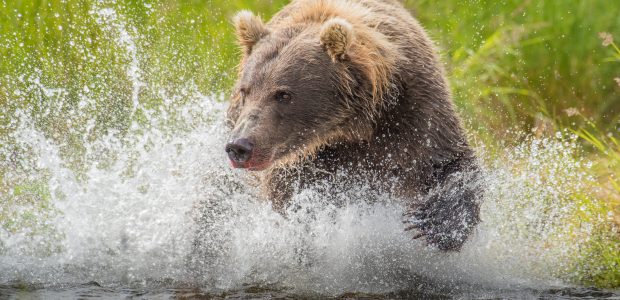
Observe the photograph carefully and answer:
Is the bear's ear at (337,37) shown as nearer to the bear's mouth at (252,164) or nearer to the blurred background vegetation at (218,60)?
the bear's mouth at (252,164)

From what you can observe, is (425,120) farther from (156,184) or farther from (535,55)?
(535,55)

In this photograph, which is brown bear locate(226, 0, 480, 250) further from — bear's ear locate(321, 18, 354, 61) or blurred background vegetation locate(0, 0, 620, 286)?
blurred background vegetation locate(0, 0, 620, 286)

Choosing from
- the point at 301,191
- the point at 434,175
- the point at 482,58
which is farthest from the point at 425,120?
the point at 482,58

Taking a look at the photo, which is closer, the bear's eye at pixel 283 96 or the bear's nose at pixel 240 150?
the bear's nose at pixel 240 150

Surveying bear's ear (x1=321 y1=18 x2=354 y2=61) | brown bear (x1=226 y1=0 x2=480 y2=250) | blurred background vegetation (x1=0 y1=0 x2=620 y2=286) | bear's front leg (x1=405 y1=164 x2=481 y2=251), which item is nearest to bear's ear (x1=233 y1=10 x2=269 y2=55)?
brown bear (x1=226 y1=0 x2=480 y2=250)

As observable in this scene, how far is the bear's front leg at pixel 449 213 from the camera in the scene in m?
4.78

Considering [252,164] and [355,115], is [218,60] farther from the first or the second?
[252,164]

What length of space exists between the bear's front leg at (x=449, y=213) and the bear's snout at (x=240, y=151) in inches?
41.2

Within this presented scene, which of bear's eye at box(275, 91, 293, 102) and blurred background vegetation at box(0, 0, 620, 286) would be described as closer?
bear's eye at box(275, 91, 293, 102)

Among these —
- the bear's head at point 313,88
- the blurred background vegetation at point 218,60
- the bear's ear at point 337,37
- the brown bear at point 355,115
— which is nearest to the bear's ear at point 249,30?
the brown bear at point 355,115

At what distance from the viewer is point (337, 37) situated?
4594 mm

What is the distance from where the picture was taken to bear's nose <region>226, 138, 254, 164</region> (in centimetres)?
431

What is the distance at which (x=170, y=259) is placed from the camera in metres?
4.80

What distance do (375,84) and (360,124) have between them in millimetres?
257
